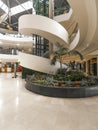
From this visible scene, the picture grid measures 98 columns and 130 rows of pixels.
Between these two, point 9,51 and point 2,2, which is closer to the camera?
point 2,2

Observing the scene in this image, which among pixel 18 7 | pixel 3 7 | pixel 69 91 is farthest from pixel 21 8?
pixel 69 91

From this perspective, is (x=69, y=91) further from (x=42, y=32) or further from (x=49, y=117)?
(x=42, y=32)

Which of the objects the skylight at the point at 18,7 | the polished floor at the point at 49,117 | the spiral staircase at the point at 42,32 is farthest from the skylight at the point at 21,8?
the polished floor at the point at 49,117

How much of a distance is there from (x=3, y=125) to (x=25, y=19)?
19.8 ft

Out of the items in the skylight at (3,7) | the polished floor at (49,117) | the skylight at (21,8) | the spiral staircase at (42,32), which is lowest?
the polished floor at (49,117)

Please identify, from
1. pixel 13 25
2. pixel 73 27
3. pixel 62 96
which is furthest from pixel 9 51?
pixel 62 96

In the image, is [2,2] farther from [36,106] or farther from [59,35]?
[36,106]

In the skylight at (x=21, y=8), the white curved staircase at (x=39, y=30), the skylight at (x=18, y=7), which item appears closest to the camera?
the white curved staircase at (x=39, y=30)

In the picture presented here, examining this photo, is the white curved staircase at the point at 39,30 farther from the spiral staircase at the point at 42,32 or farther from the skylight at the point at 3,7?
the skylight at the point at 3,7

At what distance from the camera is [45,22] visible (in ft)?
26.5

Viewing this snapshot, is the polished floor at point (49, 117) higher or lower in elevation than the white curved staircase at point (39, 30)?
lower

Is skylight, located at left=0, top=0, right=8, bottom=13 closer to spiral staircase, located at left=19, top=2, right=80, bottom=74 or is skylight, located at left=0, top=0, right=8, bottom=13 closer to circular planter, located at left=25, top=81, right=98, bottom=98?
spiral staircase, located at left=19, top=2, right=80, bottom=74

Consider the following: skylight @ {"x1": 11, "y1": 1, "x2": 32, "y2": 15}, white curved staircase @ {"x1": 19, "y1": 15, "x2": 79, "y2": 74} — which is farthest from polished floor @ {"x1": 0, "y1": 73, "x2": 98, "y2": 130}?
skylight @ {"x1": 11, "y1": 1, "x2": 32, "y2": 15}

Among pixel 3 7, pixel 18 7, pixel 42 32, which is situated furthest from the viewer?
pixel 18 7
